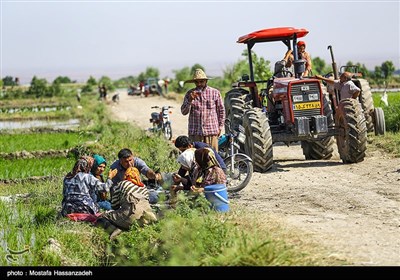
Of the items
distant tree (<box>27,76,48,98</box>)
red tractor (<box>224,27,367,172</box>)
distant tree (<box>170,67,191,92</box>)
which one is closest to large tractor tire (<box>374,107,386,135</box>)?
red tractor (<box>224,27,367,172</box>)

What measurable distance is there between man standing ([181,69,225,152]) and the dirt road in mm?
957

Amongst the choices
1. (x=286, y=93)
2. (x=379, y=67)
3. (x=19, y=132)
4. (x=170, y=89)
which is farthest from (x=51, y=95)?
(x=286, y=93)

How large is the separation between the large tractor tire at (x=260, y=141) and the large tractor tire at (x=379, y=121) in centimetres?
357

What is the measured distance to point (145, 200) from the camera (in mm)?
8633

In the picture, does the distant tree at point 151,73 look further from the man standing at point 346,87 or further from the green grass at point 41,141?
the man standing at point 346,87

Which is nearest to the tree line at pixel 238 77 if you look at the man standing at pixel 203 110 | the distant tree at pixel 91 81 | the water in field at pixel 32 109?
the water in field at pixel 32 109

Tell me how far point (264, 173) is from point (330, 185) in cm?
161

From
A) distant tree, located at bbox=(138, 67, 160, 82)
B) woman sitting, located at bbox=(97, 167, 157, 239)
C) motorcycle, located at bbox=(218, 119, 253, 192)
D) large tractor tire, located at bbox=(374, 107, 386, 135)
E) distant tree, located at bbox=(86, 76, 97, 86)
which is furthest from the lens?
distant tree, located at bbox=(86, 76, 97, 86)

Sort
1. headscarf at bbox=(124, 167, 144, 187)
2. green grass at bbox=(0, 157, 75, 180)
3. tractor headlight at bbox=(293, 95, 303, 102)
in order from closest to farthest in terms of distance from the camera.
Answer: headscarf at bbox=(124, 167, 144, 187) < tractor headlight at bbox=(293, 95, 303, 102) < green grass at bbox=(0, 157, 75, 180)

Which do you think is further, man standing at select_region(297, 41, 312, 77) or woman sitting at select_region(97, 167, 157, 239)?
man standing at select_region(297, 41, 312, 77)

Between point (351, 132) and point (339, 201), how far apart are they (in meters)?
2.85

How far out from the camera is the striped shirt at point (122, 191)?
28.1 ft

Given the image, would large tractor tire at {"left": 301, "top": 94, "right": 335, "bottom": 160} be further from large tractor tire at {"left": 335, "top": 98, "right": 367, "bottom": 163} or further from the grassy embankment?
the grassy embankment

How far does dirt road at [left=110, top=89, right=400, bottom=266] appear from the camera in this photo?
728 cm
